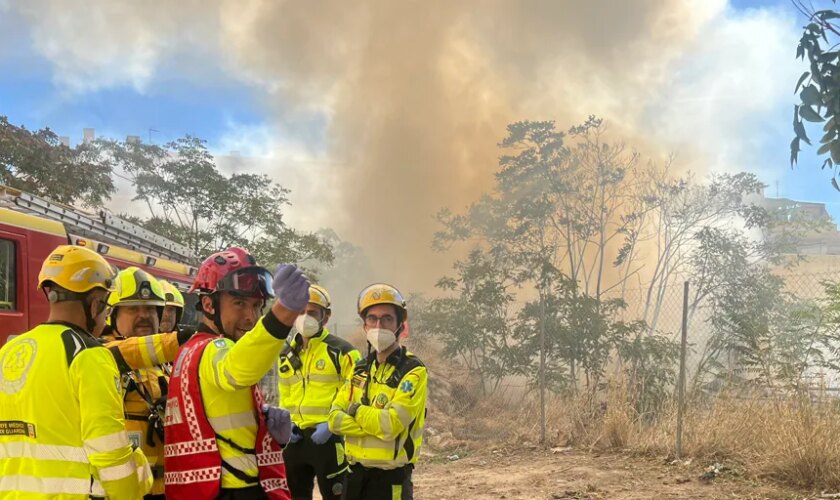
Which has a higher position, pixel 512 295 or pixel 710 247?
pixel 710 247

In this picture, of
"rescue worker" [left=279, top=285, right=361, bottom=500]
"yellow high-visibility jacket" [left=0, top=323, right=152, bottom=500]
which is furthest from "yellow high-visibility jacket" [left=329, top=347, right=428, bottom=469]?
"yellow high-visibility jacket" [left=0, top=323, right=152, bottom=500]

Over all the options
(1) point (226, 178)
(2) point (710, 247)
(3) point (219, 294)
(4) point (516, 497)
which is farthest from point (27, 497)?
(1) point (226, 178)

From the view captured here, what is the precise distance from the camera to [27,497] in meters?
1.86

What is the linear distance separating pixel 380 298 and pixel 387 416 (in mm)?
620

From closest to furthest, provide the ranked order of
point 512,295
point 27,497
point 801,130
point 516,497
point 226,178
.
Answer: point 27,497, point 801,130, point 516,497, point 512,295, point 226,178

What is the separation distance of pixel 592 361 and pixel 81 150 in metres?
12.1

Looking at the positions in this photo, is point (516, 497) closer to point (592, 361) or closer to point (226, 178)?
point (592, 361)

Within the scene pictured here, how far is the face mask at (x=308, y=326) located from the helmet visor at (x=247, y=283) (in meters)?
2.17

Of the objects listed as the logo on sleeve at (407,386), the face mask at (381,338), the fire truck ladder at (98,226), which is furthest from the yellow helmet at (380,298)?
the fire truck ladder at (98,226)

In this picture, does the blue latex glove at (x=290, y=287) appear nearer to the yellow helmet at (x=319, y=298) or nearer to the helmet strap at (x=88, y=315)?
the helmet strap at (x=88, y=315)

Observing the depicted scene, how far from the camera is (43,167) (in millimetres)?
12516

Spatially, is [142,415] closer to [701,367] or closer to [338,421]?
[338,421]

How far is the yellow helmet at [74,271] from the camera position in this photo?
2004 mm

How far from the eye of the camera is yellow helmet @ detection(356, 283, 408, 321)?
3.27 meters
